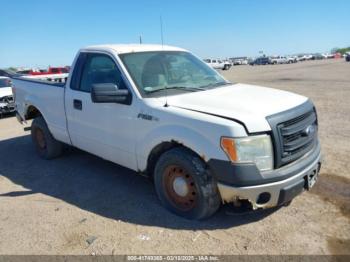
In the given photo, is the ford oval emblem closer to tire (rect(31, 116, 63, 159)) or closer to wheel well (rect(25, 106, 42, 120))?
tire (rect(31, 116, 63, 159))

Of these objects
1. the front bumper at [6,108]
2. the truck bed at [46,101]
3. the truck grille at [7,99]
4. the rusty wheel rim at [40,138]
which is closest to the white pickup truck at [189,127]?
the truck bed at [46,101]

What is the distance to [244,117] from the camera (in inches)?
128

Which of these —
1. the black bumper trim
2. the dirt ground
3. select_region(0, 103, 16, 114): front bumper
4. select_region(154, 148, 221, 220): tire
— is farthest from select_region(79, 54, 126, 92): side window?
select_region(0, 103, 16, 114): front bumper

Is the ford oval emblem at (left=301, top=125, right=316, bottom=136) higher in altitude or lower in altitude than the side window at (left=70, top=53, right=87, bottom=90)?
lower

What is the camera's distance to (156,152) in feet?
13.0

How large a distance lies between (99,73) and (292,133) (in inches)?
109

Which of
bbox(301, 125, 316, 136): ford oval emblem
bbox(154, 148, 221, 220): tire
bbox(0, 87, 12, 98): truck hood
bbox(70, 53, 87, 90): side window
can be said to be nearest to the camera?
bbox(154, 148, 221, 220): tire

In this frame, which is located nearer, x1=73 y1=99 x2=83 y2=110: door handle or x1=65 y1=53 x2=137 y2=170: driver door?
x1=65 y1=53 x2=137 y2=170: driver door

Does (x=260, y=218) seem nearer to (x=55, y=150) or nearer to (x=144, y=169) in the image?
(x=144, y=169)

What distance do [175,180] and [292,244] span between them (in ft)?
4.54

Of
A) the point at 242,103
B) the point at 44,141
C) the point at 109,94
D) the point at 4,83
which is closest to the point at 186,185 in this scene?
the point at 242,103

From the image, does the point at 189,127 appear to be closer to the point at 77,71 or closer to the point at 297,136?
the point at 297,136

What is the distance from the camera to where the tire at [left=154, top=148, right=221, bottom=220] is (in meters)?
3.51

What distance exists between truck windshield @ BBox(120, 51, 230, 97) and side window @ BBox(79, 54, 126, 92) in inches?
7.7
